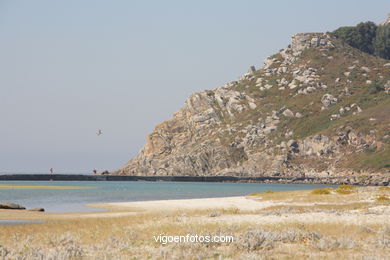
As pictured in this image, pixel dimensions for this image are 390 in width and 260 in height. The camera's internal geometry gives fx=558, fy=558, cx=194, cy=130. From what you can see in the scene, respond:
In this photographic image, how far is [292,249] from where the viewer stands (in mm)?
19609

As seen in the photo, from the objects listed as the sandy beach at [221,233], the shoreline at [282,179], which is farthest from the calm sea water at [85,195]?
the shoreline at [282,179]

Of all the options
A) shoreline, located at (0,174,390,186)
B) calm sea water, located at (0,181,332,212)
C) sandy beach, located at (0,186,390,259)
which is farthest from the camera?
shoreline, located at (0,174,390,186)

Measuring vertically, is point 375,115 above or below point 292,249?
above

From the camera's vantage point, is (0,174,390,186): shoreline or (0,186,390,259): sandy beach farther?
(0,174,390,186): shoreline

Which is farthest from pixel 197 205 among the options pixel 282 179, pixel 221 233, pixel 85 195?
pixel 282 179

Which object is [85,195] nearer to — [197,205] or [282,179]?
[197,205]

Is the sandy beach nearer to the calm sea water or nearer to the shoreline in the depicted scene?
the calm sea water

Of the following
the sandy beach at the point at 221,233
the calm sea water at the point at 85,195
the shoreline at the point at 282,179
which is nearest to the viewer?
the sandy beach at the point at 221,233

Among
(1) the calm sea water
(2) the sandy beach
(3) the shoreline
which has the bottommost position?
(2) the sandy beach

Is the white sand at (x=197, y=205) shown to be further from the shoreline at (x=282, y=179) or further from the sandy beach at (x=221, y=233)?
the shoreline at (x=282, y=179)

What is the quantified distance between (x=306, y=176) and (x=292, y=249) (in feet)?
546

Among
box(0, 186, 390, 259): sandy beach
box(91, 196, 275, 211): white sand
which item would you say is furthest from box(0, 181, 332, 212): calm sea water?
box(0, 186, 390, 259): sandy beach

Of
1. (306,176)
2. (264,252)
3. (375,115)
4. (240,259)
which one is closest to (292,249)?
(264,252)

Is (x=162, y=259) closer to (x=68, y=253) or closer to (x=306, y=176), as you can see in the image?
(x=68, y=253)
